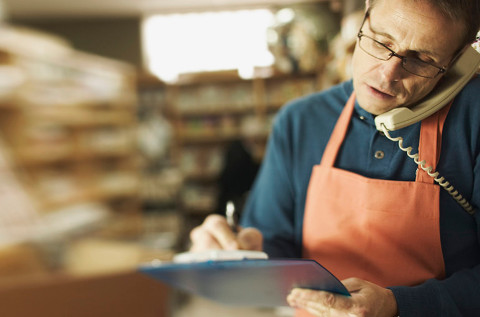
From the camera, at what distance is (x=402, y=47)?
36 centimetres

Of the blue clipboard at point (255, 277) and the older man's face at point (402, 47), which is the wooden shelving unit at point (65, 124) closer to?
the blue clipboard at point (255, 277)

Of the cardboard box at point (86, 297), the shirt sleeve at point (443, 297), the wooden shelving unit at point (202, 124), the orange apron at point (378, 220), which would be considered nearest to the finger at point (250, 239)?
the orange apron at point (378, 220)

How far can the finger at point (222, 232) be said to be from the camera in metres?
0.57

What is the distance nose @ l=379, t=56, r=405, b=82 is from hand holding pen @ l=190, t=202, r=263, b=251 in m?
0.29

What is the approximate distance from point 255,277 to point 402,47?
11.9 inches

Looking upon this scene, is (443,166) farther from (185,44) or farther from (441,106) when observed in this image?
(185,44)

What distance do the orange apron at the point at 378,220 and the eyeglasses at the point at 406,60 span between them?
0.15 feet

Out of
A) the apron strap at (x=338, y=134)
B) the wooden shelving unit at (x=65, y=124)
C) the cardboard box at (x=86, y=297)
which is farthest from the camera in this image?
the wooden shelving unit at (x=65, y=124)

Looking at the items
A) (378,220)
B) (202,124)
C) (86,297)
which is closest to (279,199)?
(378,220)

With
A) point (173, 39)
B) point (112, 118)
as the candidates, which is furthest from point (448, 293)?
point (173, 39)

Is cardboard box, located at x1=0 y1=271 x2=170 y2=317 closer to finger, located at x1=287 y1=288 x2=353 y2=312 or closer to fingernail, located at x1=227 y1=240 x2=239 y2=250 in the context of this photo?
fingernail, located at x1=227 y1=240 x2=239 y2=250

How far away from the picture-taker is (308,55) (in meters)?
0.72

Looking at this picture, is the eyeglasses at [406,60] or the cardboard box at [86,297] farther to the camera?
the cardboard box at [86,297]

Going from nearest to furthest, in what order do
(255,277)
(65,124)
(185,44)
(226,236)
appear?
1. (255,277)
2. (226,236)
3. (65,124)
4. (185,44)
